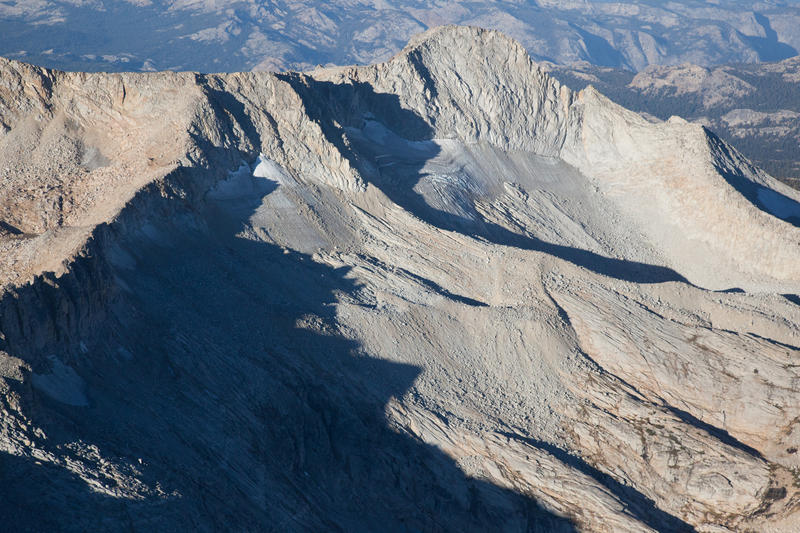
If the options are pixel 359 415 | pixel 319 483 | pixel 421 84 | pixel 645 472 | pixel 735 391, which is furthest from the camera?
pixel 421 84

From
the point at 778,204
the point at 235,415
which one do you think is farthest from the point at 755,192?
the point at 235,415

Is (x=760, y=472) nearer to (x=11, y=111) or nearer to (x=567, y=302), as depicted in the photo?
(x=567, y=302)

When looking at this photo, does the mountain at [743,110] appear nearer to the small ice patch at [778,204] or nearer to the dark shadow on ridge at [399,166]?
the small ice patch at [778,204]

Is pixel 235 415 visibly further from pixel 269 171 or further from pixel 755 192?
pixel 755 192

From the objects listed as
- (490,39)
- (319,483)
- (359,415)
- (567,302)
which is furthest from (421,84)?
(319,483)

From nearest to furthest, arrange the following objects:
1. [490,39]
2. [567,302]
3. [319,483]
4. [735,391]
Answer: [319,483]
[735,391]
[567,302]
[490,39]

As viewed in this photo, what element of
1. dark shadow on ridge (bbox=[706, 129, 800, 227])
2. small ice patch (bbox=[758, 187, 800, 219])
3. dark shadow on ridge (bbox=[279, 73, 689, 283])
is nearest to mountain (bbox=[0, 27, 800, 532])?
dark shadow on ridge (bbox=[279, 73, 689, 283])
